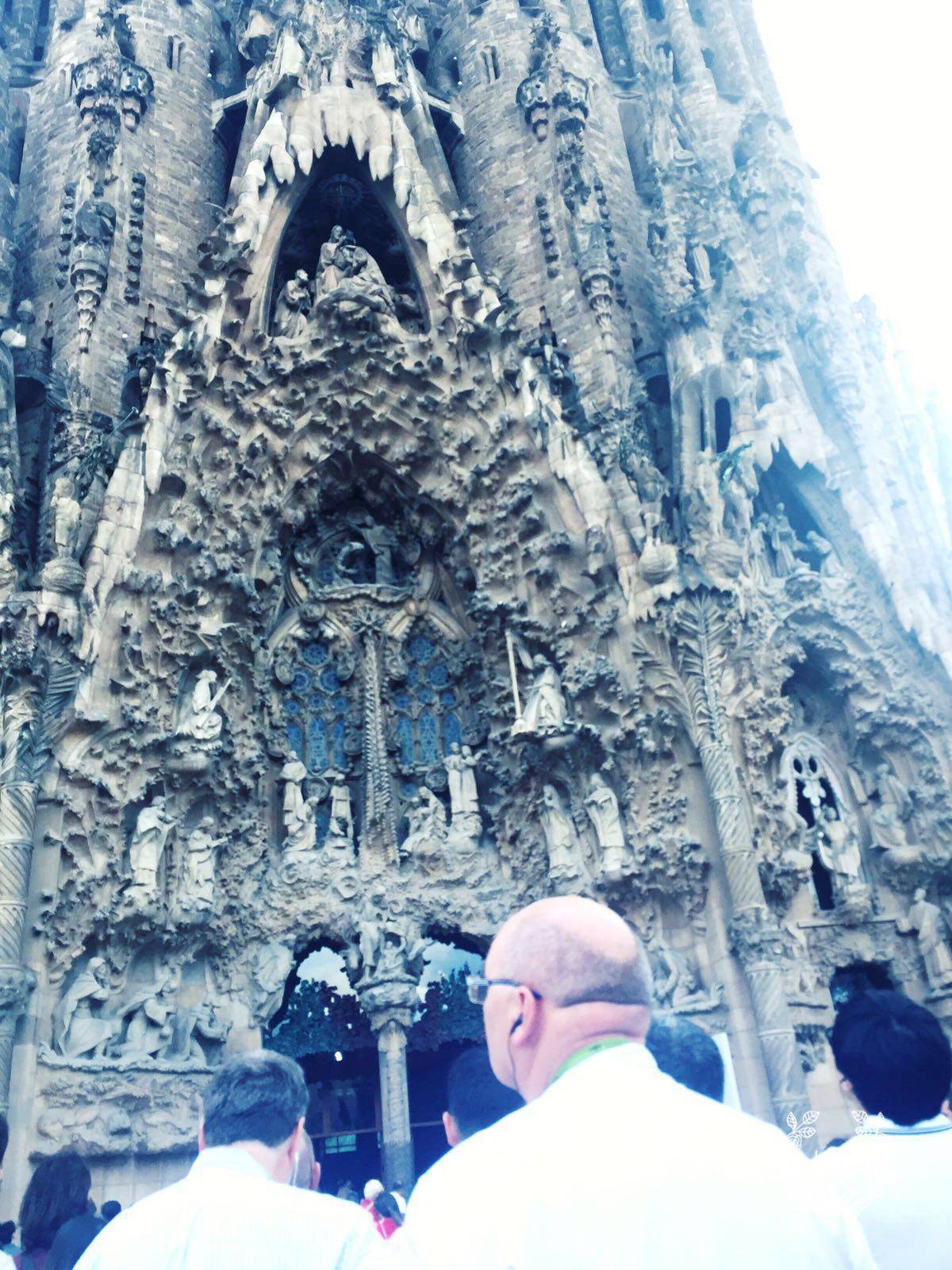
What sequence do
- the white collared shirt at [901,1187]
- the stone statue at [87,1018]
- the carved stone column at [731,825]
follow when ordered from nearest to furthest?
the white collared shirt at [901,1187] < the stone statue at [87,1018] < the carved stone column at [731,825]

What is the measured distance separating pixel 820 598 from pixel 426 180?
671 centimetres

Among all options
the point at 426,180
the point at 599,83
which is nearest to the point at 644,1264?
the point at 426,180

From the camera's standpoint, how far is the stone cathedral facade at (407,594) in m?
8.76

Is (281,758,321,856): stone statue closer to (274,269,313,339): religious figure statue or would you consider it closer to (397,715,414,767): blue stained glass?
(397,715,414,767): blue stained glass

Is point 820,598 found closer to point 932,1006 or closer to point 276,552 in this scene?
point 932,1006

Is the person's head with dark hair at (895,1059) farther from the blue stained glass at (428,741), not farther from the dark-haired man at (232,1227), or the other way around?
the blue stained glass at (428,741)

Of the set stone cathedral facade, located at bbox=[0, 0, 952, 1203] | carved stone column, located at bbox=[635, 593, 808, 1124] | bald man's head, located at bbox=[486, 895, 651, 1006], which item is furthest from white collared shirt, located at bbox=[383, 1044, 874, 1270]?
carved stone column, located at bbox=[635, 593, 808, 1124]

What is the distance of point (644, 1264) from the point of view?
3.58ft

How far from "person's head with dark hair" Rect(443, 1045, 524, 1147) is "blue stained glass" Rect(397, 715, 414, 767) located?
28.6 ft

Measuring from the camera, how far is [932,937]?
30.9 feet

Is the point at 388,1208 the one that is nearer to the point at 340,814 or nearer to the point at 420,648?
the point at 340,814

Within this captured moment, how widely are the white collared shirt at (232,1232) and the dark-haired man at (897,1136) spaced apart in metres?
0.72

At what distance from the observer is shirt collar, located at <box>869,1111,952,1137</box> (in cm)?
181

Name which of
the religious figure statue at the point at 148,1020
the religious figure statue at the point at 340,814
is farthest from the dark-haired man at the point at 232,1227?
the religious figure statue at the point at 340,814
